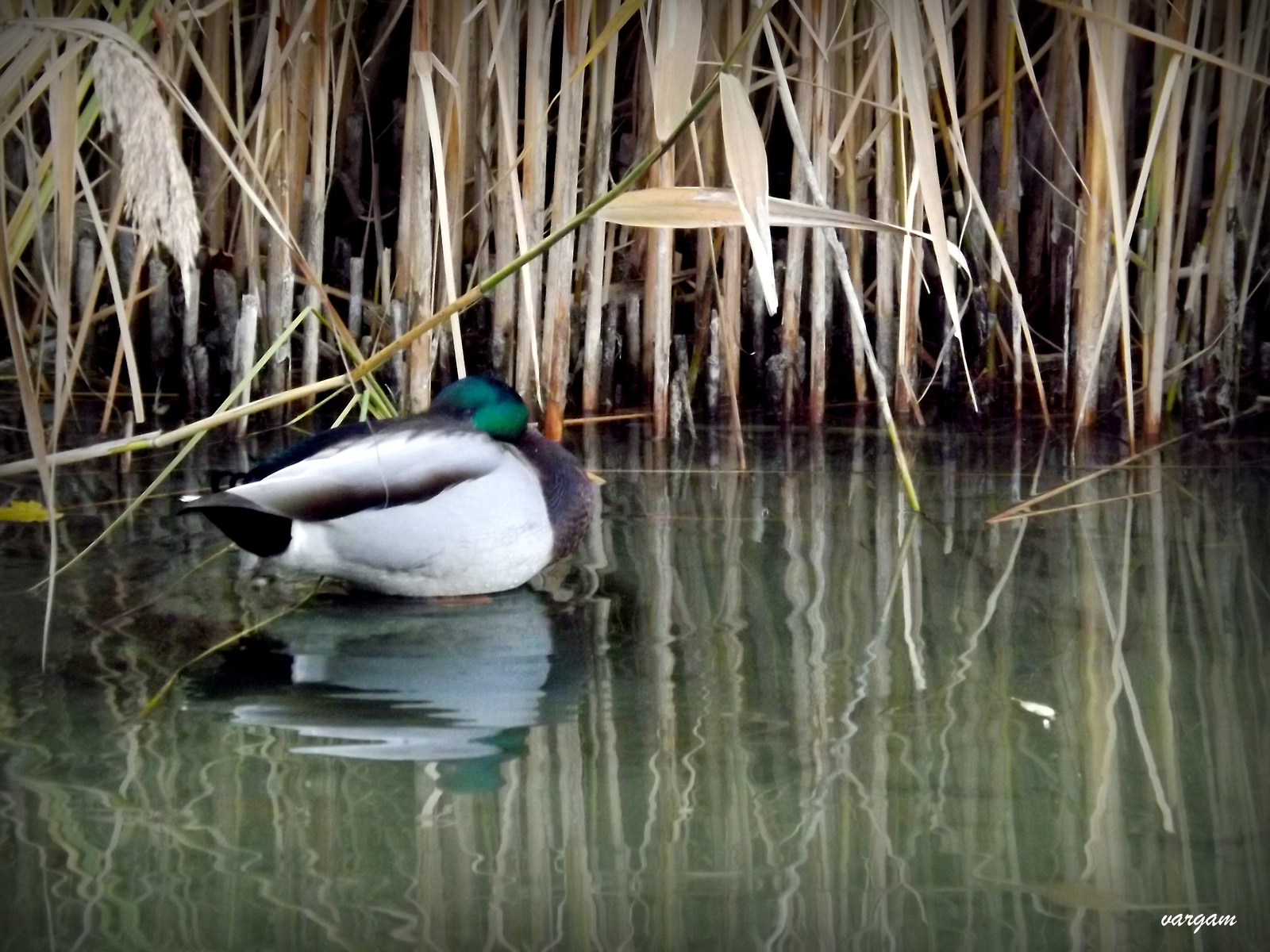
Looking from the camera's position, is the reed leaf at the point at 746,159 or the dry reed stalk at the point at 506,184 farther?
the dry reed stalk at the point at 506,184

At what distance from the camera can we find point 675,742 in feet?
6.60

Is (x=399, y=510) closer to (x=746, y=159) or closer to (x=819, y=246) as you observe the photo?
(x=746, y=159)

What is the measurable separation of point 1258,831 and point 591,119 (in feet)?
8.75

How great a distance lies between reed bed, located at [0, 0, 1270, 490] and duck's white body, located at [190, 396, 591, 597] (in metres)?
0.40

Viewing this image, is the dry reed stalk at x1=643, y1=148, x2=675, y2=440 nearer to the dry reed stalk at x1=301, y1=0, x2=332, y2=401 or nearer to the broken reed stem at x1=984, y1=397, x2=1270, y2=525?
the dry reed stalk at x1=301, y1=0, x2=332, y2=401

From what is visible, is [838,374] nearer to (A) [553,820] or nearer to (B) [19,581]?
(B) [19,581]

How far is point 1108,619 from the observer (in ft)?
8.40

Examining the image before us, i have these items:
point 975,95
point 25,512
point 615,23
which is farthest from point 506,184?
point 615,23

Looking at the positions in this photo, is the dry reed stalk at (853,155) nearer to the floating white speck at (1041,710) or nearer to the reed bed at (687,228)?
the reed bed at (687,228)

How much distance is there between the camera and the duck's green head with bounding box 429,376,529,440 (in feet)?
9.64

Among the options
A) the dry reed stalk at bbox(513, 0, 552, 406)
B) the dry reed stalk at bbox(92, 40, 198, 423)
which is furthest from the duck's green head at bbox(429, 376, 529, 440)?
the dry reed stalk at bbox(92, 40, 198, 423)

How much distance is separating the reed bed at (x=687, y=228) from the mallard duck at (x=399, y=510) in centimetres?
39

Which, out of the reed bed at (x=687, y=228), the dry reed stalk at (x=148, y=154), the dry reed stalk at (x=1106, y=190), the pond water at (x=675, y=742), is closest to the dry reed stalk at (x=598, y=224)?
the reed bed at (x=687, y=228)

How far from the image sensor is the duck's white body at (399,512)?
2.62m
